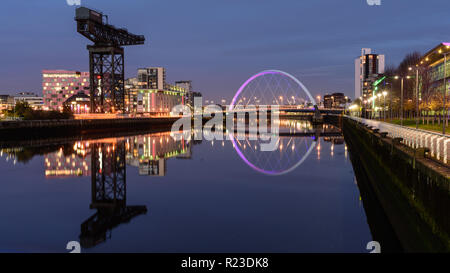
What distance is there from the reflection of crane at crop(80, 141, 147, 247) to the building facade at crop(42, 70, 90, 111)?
157044 mm

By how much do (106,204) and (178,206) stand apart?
11.2 feet

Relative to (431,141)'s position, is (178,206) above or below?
below

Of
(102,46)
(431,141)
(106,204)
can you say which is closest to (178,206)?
(106,204)

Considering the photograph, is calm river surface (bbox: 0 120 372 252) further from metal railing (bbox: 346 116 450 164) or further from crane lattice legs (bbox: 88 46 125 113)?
crane lattice legs (bbox: 88 46 125 113)

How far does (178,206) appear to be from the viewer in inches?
661

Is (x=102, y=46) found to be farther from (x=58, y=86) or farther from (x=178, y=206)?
(x=58, y=86)

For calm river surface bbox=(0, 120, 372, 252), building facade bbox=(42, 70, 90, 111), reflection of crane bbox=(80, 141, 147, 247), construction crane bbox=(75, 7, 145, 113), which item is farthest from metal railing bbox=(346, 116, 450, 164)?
building facade bbox=(42, 70, 90, 111)

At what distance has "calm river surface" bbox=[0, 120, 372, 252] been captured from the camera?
39.8 ft

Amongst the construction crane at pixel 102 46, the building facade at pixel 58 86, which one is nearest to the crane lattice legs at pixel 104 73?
the construction crane at pixel 102 46

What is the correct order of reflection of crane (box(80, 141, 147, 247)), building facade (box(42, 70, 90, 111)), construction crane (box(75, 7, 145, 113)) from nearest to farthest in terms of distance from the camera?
reflection of crane (box(80, 141, 147, 247))
construction crane (box(75, 7, 145, 113))
building facade (box(42, 70, 90, 111))

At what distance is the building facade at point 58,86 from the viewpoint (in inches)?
6821

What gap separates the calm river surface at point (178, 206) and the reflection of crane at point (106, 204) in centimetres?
4
